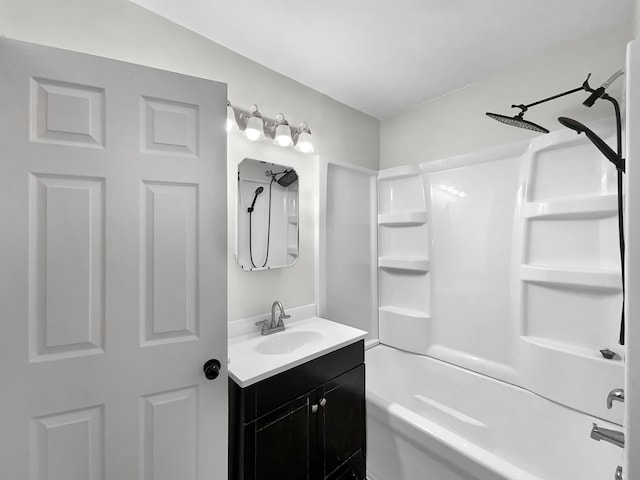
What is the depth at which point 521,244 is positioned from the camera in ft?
5.72

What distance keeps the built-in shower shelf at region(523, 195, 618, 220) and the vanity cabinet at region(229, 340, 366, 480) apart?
137 centimetres

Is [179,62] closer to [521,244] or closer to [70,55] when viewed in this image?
[70,55]

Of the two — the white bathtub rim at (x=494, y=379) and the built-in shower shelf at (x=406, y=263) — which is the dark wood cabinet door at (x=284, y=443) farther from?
the built-in shower shelf at (x=406, y=263)

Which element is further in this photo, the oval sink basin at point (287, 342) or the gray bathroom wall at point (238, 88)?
the oval sink basin at point (287, 342)

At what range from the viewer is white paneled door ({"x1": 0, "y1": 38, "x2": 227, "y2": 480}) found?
853mm

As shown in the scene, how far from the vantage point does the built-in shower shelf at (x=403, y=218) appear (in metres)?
2.24

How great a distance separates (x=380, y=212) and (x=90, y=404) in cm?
225

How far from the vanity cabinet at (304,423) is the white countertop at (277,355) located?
5cm

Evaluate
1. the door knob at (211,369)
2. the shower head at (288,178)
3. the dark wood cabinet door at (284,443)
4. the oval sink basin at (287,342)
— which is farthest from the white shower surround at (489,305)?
the door knob at (211,369)

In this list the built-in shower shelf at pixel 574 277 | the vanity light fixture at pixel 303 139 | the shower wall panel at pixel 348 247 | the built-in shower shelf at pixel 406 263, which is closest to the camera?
the built-in shower shelf at pixel 574 277

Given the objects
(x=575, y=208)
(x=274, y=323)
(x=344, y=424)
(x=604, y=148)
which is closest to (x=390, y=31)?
(x=604, y=148)

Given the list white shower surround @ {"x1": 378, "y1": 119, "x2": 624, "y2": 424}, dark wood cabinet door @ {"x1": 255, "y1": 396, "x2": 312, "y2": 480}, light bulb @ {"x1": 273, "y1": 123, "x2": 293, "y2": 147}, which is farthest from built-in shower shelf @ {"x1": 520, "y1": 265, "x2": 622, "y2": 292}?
light bulb @ {"x1": 273, "y1": 123, "x2": 293, "y2": 147}

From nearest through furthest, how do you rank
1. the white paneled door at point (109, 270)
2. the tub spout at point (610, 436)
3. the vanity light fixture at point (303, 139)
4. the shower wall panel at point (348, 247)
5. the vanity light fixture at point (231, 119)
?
the white paneled door at point (109, 270)
the tub spout at point (610, 436)
the vanity light fixture at point (231, 119)
the vanity light fixture at point (303, 139)
the shower wall panel at point (348, 247)

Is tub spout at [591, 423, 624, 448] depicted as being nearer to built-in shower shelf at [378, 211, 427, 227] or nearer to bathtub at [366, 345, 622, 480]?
bathtub at [366, 345, 622, 480]
